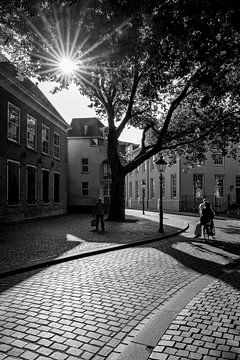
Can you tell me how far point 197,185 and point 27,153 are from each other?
71.7 feet

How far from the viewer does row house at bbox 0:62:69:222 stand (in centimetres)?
1797

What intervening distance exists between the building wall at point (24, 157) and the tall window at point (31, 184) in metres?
0.26

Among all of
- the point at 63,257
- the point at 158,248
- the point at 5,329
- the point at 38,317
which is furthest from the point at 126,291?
the point at 158,248

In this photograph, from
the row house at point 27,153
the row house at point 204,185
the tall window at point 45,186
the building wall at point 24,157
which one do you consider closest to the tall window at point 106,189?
the row house at point 204,185

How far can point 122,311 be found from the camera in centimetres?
471

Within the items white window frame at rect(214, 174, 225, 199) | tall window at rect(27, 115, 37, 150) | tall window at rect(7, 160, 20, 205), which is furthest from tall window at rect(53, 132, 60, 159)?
white window frame at rect(214, 174, 225, 199)

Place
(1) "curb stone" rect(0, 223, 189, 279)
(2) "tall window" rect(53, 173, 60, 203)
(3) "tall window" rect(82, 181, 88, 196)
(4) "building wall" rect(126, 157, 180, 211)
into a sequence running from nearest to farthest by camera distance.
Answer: (1) "curb stone" rect(0, 223, 189, 279), (2) "tall window" rect(53, 173, 60, 203), (4) "building wall" rect(126, 157, 180, 211), (3) "tall window" rect(82, 181, 88, 196)

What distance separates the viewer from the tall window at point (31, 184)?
69.7 feet

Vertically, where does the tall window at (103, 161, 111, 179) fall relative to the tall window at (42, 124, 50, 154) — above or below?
below

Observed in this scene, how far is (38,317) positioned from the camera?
4340 millimetres

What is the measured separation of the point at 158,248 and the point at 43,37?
701 cm

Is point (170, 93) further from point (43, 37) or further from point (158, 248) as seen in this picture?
point (43, 37)

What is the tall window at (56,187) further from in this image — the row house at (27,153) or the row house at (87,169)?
the row house at (87,169)

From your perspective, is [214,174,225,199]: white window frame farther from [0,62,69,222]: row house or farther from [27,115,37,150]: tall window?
[27,115,37,150]: tall window
